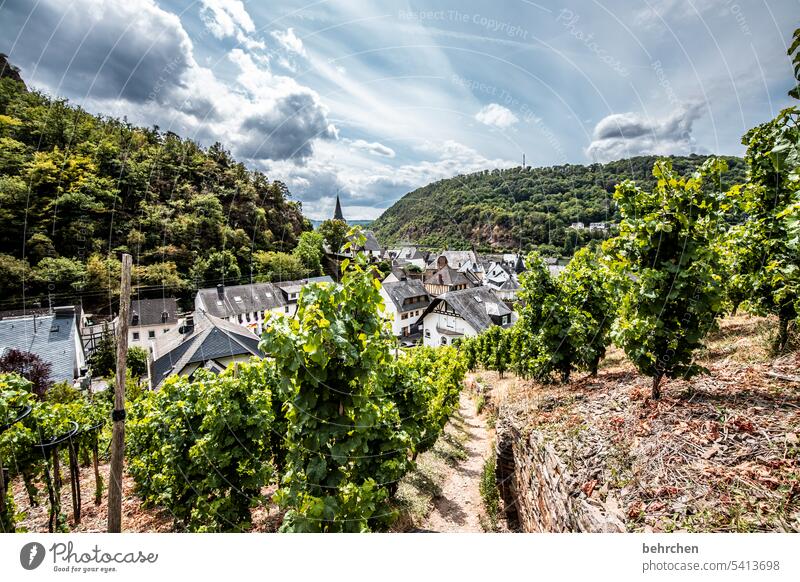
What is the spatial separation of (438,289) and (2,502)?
61.3 metres

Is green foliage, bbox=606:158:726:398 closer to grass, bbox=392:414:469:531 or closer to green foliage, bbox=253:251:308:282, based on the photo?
grass, bbox=392:414:469:531

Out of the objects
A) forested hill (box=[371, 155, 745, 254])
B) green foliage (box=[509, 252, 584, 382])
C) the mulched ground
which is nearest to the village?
forested hill (box=[371, 155, 745, 254])

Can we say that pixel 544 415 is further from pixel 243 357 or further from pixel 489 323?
pixel 489 323

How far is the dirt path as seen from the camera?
938cm

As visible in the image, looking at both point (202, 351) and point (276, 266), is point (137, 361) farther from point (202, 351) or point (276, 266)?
point (276, 266)

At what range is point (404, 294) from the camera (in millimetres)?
45531

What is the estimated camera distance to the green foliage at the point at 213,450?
6.42 meters

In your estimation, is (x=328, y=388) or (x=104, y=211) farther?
(x=104, y=211)

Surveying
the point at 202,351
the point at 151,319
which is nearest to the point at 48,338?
the point at 202,351

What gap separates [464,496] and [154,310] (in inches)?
1909

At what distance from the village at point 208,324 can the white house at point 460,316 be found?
0.41 feet

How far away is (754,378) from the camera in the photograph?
5348 millimetres

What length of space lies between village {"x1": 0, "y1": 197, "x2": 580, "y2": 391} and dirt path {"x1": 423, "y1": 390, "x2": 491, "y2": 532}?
1172cm

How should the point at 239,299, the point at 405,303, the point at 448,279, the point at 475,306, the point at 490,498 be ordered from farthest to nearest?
the point at 448,279 → the point at 239,299 → the point at 405,303 → the point at 475,306 → the point at 490,498
